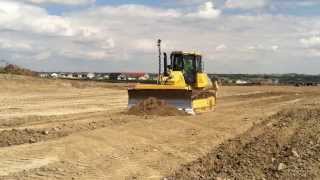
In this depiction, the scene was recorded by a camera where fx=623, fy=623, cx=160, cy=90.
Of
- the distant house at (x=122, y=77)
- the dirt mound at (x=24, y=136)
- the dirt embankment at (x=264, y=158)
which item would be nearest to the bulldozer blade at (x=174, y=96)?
the dirt embankment at (x=264, y=158)

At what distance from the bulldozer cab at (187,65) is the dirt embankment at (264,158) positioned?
8.49 meters

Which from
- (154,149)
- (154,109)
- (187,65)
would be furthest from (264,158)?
(187,65)

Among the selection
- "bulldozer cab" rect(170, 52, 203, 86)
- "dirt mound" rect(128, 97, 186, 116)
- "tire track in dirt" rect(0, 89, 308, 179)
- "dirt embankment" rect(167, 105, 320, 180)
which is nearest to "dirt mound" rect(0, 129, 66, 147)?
"tire track in dirt" rect(0, 89, 308, 179)

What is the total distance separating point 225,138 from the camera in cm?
1528

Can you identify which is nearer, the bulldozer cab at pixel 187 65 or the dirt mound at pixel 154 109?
the dirt mound at pixel 154 109

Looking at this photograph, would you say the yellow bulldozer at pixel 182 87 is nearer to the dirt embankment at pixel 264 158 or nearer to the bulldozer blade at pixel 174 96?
the bulldozer blade at pixel 174 96

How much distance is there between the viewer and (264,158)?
462 inches

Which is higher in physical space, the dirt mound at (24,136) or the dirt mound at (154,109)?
the dirt mound at (154,109)

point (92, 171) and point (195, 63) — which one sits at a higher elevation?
point (195, 63)

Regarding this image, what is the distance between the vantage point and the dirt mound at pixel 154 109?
838 inches

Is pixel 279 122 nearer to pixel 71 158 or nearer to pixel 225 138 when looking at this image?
pixel 225 138

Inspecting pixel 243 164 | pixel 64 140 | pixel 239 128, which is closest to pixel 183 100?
pixel 239 128

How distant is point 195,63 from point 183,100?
3.22 m

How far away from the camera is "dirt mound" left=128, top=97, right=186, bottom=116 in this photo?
69.8 feet
